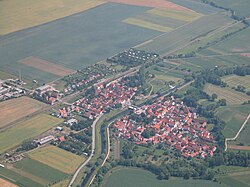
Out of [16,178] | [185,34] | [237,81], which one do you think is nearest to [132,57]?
[185,34]

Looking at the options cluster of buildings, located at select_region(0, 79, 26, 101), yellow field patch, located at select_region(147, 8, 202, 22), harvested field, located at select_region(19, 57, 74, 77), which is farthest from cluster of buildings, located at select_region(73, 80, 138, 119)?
yellow field patch, located at select_region(147, 8, 202, 22)

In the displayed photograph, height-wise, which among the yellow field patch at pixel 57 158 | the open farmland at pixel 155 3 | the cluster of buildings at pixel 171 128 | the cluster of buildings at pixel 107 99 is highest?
Answer: the open farmland at pixel 155 3

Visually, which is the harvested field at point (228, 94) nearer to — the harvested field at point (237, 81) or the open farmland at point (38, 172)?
the harvested field at point (237, 81)

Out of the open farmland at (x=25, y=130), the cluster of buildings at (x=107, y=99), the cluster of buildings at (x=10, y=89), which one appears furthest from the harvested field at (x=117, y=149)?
the cluster of buildings at (x=10, y=89)

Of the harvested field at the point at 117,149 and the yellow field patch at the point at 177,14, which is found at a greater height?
the yellow field patch at the point at 177,14

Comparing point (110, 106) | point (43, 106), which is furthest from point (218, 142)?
point (43, 106)

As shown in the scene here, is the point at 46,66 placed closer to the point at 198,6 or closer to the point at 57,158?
the point at 57,158

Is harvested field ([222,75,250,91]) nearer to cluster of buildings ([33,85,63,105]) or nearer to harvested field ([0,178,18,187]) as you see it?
cluster of buildings ([33,85,63,105])

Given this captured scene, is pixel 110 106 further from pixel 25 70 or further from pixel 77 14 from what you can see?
pixel 77 14
